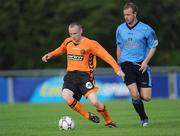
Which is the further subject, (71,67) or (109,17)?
(109,17)

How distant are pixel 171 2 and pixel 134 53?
34.5 m

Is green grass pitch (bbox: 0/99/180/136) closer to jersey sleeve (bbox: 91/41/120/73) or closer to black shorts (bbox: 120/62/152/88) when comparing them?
black shorts (bbox: 120/62/152/88)

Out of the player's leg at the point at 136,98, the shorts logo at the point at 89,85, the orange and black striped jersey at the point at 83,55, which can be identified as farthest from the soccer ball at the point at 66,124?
the player's leg at the point at 136,98

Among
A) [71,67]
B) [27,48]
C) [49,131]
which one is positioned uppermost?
[27,48]

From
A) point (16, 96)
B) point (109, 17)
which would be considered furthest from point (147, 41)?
point (109, 17)

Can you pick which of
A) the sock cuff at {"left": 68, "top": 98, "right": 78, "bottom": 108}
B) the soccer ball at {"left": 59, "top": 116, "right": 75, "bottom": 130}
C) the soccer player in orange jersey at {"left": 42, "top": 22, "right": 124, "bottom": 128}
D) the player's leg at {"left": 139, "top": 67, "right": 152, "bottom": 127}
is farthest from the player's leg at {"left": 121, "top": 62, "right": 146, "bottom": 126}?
the soccer ball at {"left": 59, "top": 116, "right": 75, "bottom": 130}

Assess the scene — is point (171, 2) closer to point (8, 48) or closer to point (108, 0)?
point (108, 0)

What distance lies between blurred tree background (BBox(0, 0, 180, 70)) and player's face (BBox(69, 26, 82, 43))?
32543 mm

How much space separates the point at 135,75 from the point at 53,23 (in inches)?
1316

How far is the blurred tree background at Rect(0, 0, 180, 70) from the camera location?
47906 millimetres

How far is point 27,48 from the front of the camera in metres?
48.7

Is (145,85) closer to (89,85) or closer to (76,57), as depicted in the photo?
(89,85)

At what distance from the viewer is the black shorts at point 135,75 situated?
15289mm

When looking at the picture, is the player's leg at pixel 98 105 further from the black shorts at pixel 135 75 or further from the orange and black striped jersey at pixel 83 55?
the black shorts at pixel 135 75
